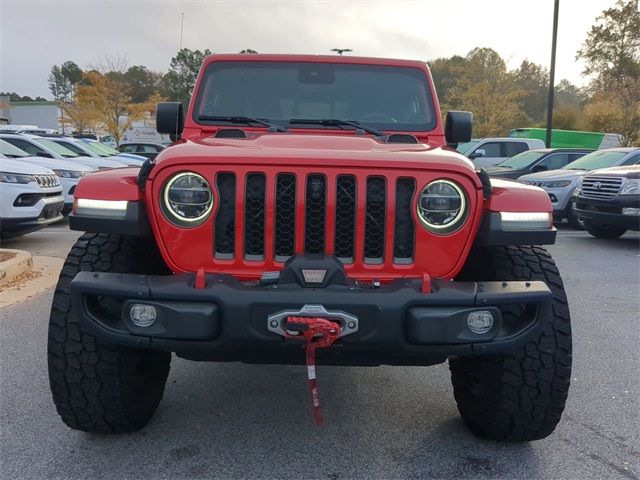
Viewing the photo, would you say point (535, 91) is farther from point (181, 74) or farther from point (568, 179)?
point (568, 179)

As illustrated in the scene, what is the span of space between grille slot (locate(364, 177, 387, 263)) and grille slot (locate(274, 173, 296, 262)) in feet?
1.05

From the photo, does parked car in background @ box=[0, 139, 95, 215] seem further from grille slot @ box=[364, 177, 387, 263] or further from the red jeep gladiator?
grille slot @ box=[364, 177, 387, 263]

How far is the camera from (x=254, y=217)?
250 cm

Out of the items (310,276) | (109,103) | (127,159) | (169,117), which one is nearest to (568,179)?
(169,117)

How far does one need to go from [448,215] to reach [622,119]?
29.1 metres

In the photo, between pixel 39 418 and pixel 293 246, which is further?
pixel 39 418

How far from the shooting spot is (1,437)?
286 centimetres

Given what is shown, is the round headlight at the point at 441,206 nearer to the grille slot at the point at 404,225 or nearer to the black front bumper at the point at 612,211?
the grille slot at the point at 404,225

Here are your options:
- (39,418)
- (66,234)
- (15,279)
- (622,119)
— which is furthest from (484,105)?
(39,418)

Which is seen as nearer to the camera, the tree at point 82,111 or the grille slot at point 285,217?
the grille slot at point 285,217

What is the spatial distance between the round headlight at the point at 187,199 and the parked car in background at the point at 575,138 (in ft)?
79.3

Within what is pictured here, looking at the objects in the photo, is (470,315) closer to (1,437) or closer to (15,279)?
(1,437)

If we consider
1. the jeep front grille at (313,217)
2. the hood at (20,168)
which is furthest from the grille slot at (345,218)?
the hood at (20,168)

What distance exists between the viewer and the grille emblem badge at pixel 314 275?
2350 millimetres
